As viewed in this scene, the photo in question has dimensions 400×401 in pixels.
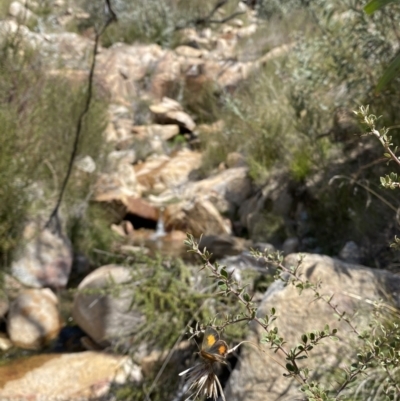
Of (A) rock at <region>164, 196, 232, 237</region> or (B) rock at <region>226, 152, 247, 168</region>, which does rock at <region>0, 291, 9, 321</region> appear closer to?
(A) rock at <region>164, 196, 232, 237</region>

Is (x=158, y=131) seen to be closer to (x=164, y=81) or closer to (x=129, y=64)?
(x=164, y=81)

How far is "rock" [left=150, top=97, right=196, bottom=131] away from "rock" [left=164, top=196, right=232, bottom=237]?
3.32m

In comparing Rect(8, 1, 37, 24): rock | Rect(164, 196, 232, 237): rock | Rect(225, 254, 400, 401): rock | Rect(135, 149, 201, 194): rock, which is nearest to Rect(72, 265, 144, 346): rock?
Rect(225, 254, 400, 401): rock

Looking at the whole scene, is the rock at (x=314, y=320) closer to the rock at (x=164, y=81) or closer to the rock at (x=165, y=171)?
the rock at (x=165, y=171)

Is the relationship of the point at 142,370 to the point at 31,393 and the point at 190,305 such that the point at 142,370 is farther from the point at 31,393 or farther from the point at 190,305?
the point at 31,393

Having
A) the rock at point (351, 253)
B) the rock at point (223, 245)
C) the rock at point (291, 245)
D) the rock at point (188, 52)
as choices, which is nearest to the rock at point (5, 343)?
the rock at point (223, 245)

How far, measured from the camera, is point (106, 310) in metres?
2.89

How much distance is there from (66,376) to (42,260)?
1289mm

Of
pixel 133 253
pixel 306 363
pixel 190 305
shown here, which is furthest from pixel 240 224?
pixel 306 363

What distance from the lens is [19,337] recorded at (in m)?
3.18

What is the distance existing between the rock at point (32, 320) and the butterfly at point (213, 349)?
8.84 feet


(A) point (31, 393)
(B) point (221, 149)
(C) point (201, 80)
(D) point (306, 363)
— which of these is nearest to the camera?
(D) point (306, 363)

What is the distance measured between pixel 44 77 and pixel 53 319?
1883 millimetres

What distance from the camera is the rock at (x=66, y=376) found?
2.51 meters
